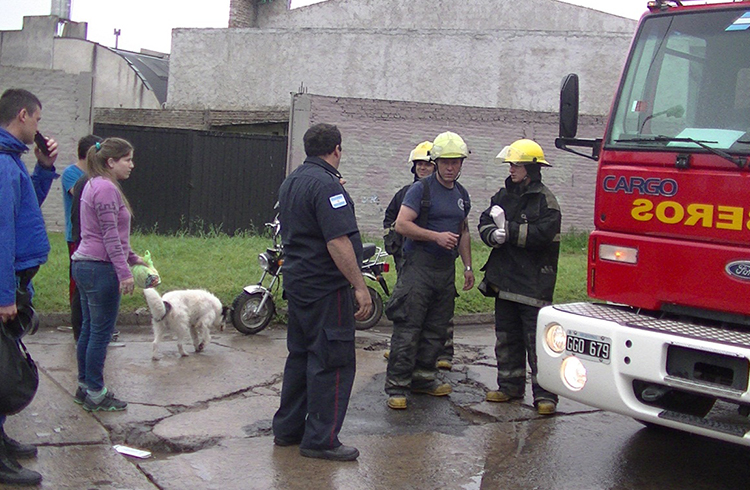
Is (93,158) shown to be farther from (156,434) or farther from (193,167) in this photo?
(193,167)

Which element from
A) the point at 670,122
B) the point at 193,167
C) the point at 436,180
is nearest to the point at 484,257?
the point at 193,167

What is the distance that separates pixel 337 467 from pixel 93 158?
263cm

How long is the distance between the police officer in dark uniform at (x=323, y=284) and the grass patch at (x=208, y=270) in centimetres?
420

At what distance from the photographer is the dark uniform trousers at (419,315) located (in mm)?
6086

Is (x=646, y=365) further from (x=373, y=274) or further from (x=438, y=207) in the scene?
(x=373, y=274)

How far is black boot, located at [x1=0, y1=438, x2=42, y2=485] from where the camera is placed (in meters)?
4.21

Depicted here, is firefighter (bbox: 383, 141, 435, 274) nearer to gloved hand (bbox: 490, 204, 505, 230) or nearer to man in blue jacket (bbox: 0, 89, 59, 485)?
gloved hand (bbox: 490, 204, 505, 230)

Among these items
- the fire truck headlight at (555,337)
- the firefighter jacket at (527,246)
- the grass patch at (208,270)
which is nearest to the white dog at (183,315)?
the grass patch at (208,270)

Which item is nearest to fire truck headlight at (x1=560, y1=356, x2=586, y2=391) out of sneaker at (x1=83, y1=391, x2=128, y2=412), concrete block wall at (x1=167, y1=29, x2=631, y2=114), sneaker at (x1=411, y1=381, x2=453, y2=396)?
sneaker at (x1=411, y1=381, x2=453, y2=396)

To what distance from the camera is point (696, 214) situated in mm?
4410

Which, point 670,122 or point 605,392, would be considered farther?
point 670,122

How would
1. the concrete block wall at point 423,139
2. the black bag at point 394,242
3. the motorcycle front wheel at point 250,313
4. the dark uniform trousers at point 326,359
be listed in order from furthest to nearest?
the concrete block wall at point 423,139, the motorcycle front wheel at point 250,313, the black bag at point 394,242, the dark uniform trousers at point 326,359

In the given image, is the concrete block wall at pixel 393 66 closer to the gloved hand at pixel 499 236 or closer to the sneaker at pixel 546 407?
the gloved hand at pixel 499 236

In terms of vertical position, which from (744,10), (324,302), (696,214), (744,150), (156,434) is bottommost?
(156,434)
